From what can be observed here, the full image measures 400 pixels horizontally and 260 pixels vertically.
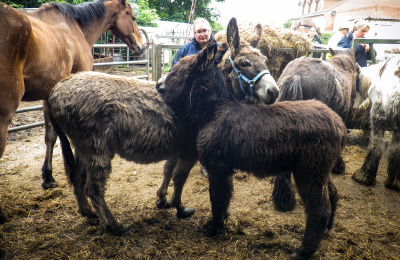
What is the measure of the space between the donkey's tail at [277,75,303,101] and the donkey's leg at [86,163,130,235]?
2.77 m

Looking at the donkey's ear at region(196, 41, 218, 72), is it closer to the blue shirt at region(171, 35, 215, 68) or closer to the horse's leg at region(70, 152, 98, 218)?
the horse's leg at region(70, 152, 98, 218)

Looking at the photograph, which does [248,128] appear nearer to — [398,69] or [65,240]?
[65,240]

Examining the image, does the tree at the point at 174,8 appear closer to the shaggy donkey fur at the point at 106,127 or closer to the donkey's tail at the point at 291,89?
the donkey's tail at the point at 291,89

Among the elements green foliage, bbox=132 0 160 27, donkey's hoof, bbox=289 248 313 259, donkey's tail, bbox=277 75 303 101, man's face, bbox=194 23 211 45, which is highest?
green foliage, bbox=132 0 160 27

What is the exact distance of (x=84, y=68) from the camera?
4367mm

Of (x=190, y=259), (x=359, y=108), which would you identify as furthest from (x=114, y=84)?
(x=359, y=108)

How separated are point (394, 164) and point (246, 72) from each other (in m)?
2.96

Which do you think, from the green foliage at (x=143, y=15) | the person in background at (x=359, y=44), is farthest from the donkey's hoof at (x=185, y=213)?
the green foliage at (x=143, y=15)

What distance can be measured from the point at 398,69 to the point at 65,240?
5.19 meters

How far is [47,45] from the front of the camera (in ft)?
11.3

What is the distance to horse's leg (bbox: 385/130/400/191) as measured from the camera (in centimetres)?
396

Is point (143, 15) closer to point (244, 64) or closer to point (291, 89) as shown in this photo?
point (291, 89)

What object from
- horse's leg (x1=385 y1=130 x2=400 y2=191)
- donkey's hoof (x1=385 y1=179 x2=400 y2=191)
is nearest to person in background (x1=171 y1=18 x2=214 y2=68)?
horse's leg (x1=385 y1=130 x2=400 y2=191)

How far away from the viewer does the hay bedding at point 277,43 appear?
533 cm
